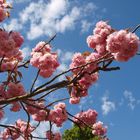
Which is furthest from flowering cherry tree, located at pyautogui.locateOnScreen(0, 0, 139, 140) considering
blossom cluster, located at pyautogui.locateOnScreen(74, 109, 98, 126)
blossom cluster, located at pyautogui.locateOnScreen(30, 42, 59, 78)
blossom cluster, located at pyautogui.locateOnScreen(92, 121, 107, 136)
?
blossom cluster, located at pyautogui.locateOnScreen(92, 121, 107, 136)

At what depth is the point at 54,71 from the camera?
6.65 m

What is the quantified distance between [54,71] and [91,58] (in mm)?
588

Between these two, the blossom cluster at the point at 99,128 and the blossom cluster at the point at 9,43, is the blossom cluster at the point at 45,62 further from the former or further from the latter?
the blossom cluster at the point at 99,128

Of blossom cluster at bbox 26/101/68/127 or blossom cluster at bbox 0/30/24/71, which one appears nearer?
blossom cluster at bbox 0/30/24/71

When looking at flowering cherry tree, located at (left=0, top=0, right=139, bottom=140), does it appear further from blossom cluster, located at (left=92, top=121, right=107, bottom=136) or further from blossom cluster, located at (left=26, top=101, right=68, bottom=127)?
blossom cluster, located at (left=92, top=121, right=107, bottom=136)

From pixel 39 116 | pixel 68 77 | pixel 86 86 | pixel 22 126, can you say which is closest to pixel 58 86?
pixel 68 77

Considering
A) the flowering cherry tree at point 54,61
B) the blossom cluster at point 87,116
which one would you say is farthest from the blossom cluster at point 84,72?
the blossom cluster at point 87,116

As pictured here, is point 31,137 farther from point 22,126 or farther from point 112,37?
point 112,37

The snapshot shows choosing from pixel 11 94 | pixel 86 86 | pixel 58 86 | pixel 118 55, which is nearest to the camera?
pixel 118 55

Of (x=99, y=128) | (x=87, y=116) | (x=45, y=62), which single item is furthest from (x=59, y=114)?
(x=99, y=128)

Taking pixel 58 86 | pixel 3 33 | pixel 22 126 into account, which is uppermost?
pixel 22 126

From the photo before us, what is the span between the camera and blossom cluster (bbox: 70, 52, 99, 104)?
20.9ft

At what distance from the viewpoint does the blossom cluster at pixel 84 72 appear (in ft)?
20.9

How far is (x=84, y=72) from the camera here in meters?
6.41
